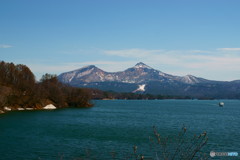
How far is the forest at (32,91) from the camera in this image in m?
85.8

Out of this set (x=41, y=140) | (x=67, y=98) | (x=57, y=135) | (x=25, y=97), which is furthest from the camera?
(x=67, y=98)

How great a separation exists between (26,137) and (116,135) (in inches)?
438

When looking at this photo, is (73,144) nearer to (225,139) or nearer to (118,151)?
(118,151)

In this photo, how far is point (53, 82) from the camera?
110375 millimetres

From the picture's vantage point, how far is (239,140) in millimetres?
31812

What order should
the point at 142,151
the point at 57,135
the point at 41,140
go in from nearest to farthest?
the point at 142,151, the point at 41,140, the point at 57,135

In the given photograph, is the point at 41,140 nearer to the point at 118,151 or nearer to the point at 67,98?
the point at 118,151

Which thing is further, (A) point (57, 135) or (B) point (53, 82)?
(B) point (53, 82)

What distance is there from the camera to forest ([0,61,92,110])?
85750 millimetres

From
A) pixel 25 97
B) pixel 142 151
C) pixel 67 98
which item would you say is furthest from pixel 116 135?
pixel 67 98

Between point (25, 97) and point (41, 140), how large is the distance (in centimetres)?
6021

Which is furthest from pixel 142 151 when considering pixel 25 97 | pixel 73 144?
pixel 25 97

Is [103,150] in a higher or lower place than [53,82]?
lower

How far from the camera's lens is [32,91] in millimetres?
89938
